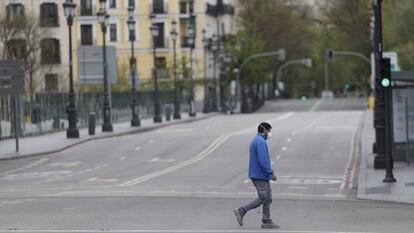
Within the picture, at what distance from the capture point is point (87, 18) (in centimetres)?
6300

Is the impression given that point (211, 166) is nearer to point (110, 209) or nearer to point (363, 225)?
point (110, 209)

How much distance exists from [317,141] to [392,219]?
2379cm

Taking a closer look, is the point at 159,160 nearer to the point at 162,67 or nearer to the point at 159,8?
the point at 159,8

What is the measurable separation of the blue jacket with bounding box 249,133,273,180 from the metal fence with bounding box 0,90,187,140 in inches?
1079

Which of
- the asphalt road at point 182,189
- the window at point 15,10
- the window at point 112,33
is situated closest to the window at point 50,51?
the window at point 15,10

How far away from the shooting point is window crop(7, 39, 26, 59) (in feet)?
179

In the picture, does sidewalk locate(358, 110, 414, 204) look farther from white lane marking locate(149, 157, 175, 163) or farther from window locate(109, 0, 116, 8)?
window locate(109, 0, 116, 8)

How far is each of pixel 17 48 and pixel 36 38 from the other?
56.2 inches

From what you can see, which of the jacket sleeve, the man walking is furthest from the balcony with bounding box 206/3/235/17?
the jacket sleeve

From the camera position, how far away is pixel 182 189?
22.7 meters

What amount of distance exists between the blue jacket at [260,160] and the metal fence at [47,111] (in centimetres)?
2741

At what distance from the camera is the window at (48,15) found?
58.3 m

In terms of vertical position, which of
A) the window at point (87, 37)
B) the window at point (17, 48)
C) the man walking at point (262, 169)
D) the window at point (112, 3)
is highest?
the window at point (112, 3)

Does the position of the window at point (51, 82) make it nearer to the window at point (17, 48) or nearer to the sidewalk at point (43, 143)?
the window at point (17, 48)
